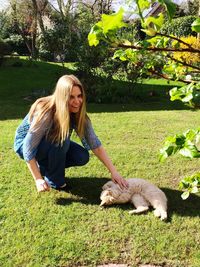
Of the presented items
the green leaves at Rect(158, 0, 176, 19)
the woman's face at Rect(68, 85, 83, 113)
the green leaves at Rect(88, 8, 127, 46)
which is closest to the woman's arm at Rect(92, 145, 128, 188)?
the woman's face at Rect(68, 85, 83, 113)

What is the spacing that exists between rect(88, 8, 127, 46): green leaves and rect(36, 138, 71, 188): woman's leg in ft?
8.63

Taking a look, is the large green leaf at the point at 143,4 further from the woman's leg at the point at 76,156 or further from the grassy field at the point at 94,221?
the woman's leg at the point at 76,156

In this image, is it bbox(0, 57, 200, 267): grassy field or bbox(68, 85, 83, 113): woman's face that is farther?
bbox(68, 85, 83, 113): woman's face

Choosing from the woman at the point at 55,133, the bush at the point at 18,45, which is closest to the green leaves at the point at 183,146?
the woman at the point at 55,133

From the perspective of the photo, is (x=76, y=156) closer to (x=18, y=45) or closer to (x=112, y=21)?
(x=112, y=21)

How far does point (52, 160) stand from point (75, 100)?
2.12ft

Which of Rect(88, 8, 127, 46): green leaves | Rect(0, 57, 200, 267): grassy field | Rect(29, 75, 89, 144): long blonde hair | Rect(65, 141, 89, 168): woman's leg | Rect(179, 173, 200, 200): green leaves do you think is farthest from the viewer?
Rect(65, 141, 89, 168): woman's leg

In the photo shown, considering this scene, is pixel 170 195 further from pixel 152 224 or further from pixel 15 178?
pixel 15 178

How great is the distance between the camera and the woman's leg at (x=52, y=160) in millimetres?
3953

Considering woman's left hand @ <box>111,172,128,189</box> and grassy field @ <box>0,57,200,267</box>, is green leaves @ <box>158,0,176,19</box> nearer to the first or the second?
grassy field @ <box>0,57,200,267</box>

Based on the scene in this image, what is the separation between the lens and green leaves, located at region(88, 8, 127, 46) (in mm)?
1168

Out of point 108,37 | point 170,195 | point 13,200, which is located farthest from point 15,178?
point 108,37

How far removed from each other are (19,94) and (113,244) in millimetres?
8910

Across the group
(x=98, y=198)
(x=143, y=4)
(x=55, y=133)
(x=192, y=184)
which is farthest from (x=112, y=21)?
(x=98, y=198)
